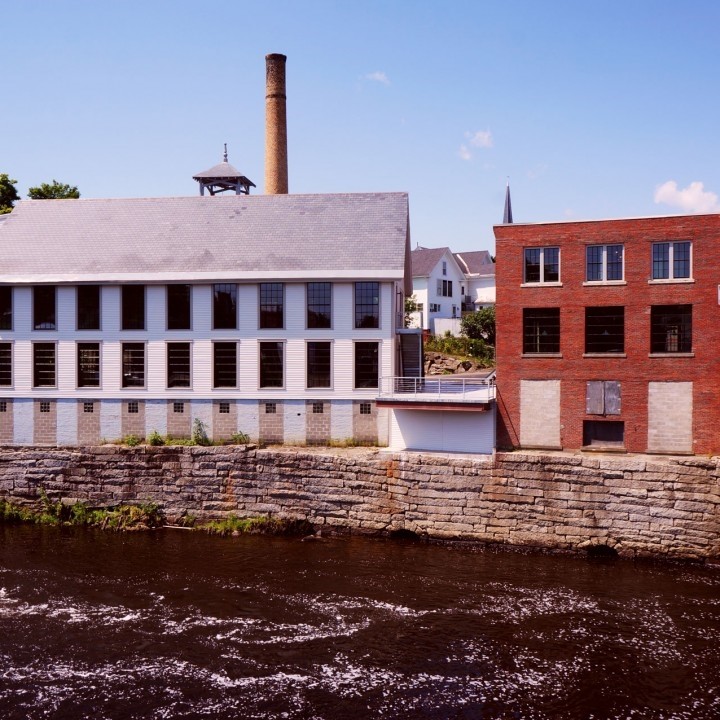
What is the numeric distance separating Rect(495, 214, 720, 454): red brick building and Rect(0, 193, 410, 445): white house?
567 cm

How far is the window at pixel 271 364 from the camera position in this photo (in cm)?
3253

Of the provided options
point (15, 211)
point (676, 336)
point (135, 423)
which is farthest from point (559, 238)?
point (15, 211)

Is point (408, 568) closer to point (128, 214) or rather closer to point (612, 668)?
point (612, 668)

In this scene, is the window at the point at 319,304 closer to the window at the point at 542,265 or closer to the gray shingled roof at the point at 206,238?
the gray shingled roof at the point at 206,238

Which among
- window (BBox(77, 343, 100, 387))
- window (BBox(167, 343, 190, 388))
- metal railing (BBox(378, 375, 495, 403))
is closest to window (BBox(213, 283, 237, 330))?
window (BBox(167, 343, 190, 388))

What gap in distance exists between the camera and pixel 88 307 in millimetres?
33625

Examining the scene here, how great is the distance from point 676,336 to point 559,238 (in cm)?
611

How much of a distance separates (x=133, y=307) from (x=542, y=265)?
18831mm

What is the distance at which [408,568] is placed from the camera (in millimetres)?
25062

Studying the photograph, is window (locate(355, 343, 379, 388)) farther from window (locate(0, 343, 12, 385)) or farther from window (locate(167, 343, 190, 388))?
window (locate(0, 343, 12, 385))

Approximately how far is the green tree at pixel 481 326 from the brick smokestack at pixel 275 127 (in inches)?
836

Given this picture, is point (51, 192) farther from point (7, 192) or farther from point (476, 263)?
point (476, 263)

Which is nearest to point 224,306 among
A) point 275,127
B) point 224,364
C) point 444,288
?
point 224,364

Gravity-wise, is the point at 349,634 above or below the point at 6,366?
below
